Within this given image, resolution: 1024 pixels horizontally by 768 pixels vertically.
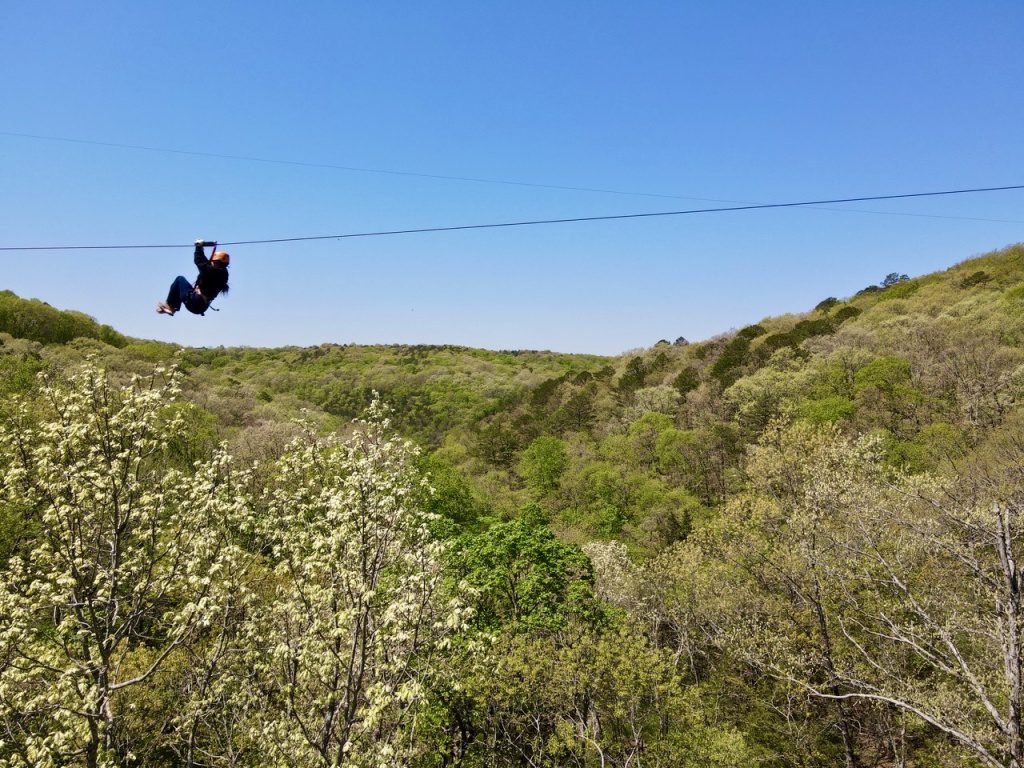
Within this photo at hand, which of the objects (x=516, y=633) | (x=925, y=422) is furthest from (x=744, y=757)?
(x=925, y=422)

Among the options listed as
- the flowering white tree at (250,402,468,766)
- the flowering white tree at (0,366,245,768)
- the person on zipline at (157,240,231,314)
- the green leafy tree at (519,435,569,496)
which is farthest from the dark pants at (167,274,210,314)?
the green leafy tree at (519,435,569,496)

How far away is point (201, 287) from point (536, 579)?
16061 millimetres

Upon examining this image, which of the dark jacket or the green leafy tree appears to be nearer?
the dark jacket

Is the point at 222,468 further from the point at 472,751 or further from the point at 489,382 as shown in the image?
the point at 489,382

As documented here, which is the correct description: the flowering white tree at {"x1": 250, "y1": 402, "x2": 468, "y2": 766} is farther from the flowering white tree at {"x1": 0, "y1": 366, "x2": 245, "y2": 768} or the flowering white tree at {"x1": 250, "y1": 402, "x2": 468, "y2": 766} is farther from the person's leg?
the person's leg

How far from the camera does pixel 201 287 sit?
26.9 ft

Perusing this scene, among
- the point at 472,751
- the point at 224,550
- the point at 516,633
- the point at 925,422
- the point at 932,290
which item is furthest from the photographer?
the point at 932,290

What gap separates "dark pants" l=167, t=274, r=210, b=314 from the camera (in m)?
8.27

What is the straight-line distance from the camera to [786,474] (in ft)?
86.4

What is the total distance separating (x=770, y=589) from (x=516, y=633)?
1215 centimetres

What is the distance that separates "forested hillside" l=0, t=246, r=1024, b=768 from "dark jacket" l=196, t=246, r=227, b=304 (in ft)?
7.38

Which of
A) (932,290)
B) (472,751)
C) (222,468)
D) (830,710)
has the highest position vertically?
(932,290)

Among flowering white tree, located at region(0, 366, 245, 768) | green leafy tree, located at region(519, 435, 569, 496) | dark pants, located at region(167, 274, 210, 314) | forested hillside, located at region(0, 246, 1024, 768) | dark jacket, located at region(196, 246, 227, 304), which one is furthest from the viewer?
green leafy tree, located at region(519, 435, 569, 496)

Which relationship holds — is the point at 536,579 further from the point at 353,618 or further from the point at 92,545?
the point at 92,545
